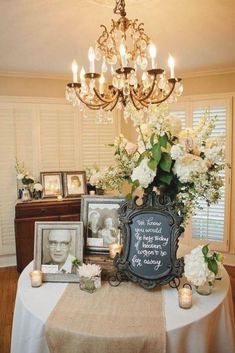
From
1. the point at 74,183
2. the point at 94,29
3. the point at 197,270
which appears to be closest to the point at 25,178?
the point at 74,183

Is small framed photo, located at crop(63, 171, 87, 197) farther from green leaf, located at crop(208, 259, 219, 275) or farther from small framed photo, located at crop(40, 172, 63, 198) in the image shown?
green leaf, located at crop(208, 259, 219, 275)

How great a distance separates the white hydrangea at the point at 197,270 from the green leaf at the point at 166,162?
42cm

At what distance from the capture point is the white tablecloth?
1.14 meters

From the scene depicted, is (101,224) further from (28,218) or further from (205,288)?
(28,218)

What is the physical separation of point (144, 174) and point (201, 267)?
0.49 metres

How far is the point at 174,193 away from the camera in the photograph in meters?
1.44

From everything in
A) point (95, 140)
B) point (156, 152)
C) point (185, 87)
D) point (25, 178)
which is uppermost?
point (185, 87)

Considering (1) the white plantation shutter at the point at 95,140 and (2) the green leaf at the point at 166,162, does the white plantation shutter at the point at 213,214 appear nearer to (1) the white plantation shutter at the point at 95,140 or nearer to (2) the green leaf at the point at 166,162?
(1) the white plantation shutter at the point at 95,140

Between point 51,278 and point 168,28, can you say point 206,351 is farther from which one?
point 168,28

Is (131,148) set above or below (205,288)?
above

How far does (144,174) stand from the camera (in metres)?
1.34

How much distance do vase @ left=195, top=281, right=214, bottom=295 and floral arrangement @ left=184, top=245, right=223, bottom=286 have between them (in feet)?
0.09

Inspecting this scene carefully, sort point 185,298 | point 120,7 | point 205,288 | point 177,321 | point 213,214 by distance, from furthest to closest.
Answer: point 213,214
point 120,7
point 205,288
point 185,298
point 177,321

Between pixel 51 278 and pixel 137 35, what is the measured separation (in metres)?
1.72
